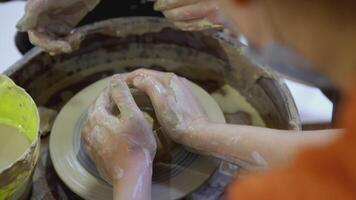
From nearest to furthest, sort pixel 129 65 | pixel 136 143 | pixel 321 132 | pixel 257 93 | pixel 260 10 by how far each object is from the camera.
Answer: pixel 260 10
pixel 321 132
pixel 136 143
pixel 257 93
pixel 129 65

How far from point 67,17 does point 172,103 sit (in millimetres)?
401

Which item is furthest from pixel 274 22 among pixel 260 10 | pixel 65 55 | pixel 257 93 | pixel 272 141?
pixel 65 55

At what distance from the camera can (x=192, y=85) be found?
1699 millimetres

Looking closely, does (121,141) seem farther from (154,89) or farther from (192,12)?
(192,12)

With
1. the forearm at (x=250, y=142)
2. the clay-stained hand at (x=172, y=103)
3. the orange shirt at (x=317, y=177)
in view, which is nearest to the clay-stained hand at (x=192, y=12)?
the clay-stained hand at (x=172, y=103)

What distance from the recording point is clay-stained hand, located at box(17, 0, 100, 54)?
1540mm

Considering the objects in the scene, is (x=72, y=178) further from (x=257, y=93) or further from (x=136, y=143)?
(x=257, y=93)

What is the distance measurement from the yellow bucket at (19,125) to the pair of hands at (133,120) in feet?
0.48

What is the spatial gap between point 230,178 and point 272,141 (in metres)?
0.32

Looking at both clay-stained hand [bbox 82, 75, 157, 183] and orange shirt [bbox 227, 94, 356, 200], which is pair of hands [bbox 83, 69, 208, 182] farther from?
orange shirt [bbox 227, 94, 356, 200]

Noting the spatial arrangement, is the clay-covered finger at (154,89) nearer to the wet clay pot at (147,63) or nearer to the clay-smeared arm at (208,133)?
the clay-smeared arm at (208,133)

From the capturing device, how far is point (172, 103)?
1.53m

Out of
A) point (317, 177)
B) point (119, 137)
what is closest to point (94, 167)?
point (119, 137)

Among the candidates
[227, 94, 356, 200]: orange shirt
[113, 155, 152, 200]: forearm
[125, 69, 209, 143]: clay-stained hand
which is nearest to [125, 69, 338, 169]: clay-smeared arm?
[125, 69, 209, 143]: clay-stained hand
